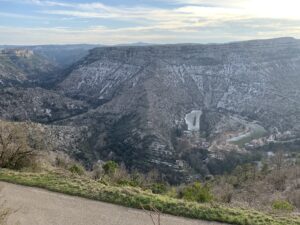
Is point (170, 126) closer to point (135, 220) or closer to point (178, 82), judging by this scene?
point (178, 82)

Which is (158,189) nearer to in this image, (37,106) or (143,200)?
(143,200)

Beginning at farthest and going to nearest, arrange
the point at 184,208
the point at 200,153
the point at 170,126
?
the point at 170,126
the point at 200,153
the point at 184,208

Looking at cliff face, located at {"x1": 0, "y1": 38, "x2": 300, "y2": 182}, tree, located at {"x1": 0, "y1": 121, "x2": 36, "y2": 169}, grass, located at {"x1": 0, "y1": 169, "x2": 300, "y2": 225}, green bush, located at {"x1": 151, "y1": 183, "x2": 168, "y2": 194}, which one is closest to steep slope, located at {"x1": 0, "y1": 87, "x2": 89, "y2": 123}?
cliff face, located at {"x1": 0, "y1": 38, "x2": 300, "y2": 182}

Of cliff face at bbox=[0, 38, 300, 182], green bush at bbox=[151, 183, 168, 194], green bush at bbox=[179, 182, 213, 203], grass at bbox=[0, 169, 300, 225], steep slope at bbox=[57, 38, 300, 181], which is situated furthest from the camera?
steep slope at bbox=[57, 38, 300, 181]

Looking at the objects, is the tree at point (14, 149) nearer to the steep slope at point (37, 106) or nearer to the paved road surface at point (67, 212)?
the paved road surface at point (67, 212)

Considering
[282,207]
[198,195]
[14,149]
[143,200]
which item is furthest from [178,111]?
[143,200]

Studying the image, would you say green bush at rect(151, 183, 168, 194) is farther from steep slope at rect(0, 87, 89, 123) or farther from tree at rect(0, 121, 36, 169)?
steep slope at rect(0, 87, 89, 123)

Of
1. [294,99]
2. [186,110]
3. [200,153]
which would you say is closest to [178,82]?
[186,110]
